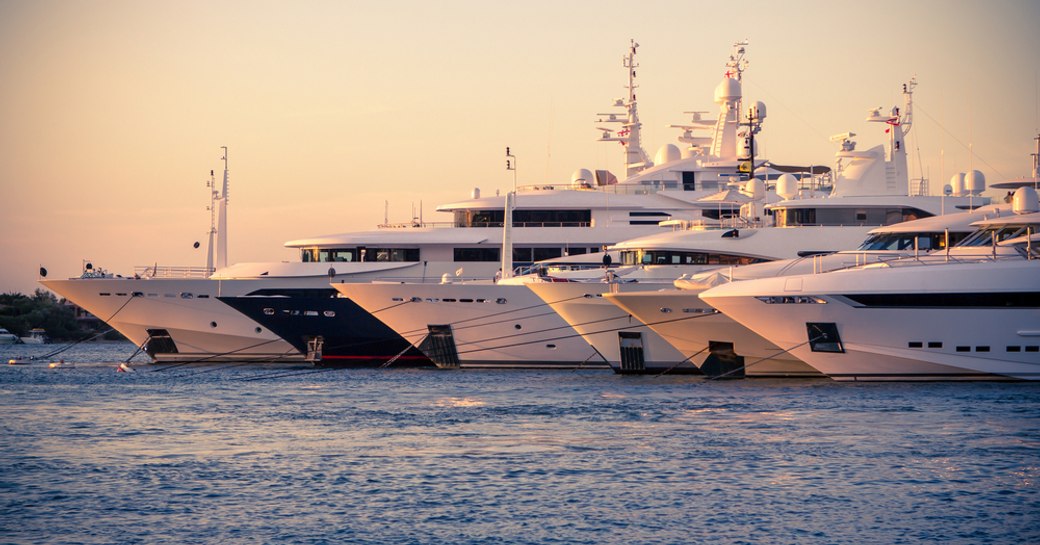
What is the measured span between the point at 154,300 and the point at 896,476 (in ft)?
117

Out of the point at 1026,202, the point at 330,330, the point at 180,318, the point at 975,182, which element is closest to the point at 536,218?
the point at 330,330

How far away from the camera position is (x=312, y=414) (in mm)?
35906

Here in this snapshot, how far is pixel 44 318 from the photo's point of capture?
121375 mm

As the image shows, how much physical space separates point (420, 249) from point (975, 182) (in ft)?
72.7

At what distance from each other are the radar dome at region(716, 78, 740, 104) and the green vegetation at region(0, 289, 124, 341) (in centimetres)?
6963

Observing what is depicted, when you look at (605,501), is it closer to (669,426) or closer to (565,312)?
(669,426)

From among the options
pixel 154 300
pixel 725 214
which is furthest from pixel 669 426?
pixel 725 214

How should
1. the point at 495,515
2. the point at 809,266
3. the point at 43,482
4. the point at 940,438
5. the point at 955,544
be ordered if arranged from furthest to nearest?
the point at 809,266
the point at 940,438
the point at 43,482
the point at 495,515
the point at 955,544

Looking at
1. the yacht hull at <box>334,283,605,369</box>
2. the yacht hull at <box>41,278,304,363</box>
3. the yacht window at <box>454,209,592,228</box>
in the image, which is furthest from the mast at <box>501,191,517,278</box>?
the yacht window at <box>454,209,592,228</box>

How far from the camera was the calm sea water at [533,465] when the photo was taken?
2178cm

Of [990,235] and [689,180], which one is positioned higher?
[689,180]

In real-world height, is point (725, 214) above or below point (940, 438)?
above

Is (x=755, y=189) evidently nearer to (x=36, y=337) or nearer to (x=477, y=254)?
(x=477, y=254)

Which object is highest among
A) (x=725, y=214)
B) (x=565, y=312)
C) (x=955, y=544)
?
(x=725, y=214)
